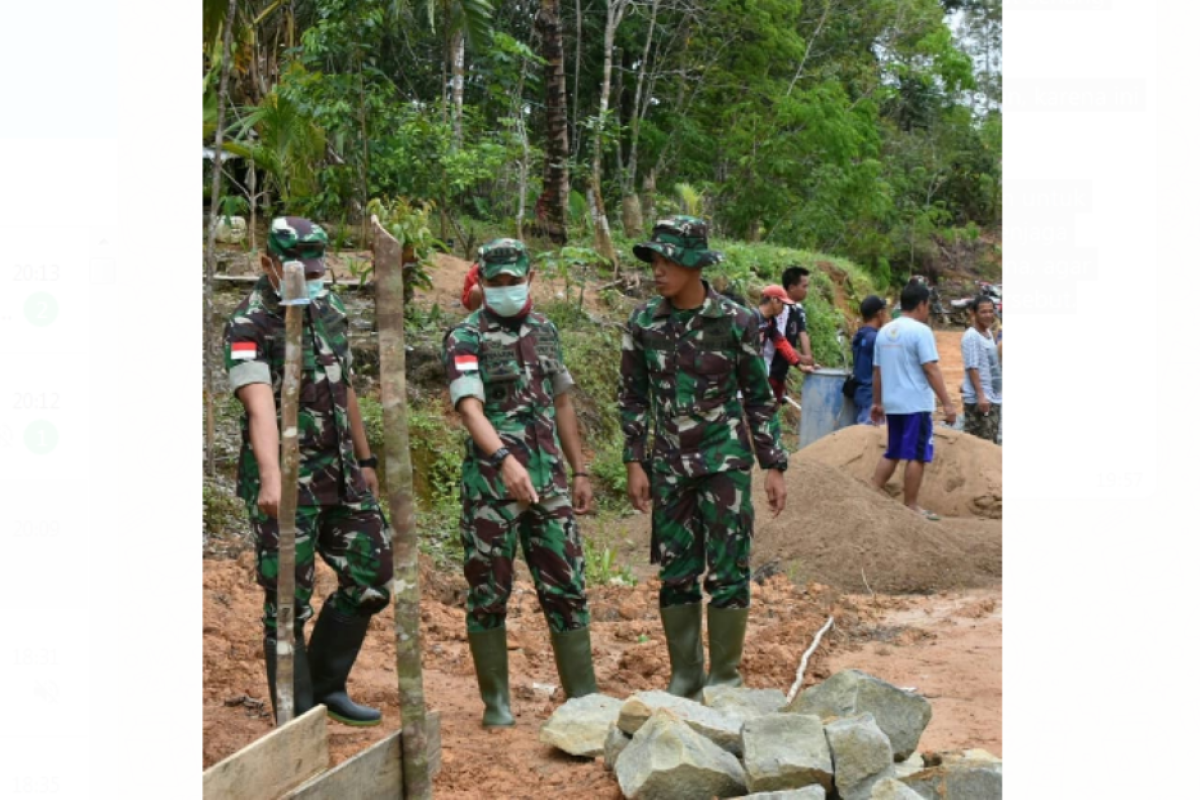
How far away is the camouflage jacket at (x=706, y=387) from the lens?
17.9 feet

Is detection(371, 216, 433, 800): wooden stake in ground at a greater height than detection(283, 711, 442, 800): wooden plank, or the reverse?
detection(371, 216, 433, 800): wooden stake in ground

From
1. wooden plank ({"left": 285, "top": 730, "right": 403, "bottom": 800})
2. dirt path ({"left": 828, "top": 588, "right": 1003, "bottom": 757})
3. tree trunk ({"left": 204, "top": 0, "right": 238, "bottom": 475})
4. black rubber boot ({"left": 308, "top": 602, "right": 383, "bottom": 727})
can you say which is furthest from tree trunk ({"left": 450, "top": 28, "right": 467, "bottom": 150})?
wooden plank ({"left": 285, "top": 730, "right": 403, "bottom": 800})

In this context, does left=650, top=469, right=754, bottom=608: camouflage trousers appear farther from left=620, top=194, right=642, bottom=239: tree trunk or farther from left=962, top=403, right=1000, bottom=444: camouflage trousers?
left=620, top=194, right=642, bottom=239: tree trunk

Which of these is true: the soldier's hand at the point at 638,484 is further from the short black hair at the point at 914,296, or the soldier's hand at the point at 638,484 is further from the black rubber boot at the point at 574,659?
the short black hair at the point at 914,296

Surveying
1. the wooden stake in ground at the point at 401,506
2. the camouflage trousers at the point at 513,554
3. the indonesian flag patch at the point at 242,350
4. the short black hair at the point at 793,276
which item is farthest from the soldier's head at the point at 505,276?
the short black hair at the point at 793,276

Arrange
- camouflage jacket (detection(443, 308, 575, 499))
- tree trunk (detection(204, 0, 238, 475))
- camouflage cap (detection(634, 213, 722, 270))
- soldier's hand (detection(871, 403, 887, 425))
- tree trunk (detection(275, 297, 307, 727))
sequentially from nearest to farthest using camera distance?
1. tree trunk (detection(275, 297, 307, 727))
2. camouflage jacket (detection(443, 308, 575, 499))
3. camouflage cap (detection(634, 213, 722, 270))
4. tree trunk (detection(204, 0, 238, 475))
5. soldier's hand (detection(871, 403, 887, 425))

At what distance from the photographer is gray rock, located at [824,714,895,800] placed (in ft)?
13.6

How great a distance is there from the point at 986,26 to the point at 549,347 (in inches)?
1474

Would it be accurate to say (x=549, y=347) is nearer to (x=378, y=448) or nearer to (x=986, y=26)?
(x=378, y=448)

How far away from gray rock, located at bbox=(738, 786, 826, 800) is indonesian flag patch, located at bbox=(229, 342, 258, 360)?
2.11 m

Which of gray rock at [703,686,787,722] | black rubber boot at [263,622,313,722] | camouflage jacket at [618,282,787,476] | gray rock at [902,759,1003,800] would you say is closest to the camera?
gray rock at [902,759,1003,800]

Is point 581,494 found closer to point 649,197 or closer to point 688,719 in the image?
point 688,719

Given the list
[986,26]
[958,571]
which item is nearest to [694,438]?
[958,571]

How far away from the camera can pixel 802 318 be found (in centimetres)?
1125
